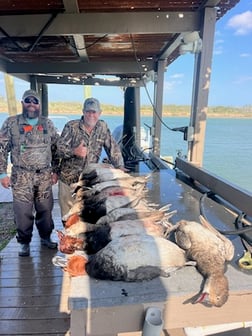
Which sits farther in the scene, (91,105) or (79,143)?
(79,143)

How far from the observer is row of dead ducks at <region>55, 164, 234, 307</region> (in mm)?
1167

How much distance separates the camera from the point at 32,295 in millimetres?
2414

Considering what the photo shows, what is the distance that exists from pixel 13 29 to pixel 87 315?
3.53 meters

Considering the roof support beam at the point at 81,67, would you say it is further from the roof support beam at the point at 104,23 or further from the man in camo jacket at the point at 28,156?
the man in camo jacket at the point at 28,156

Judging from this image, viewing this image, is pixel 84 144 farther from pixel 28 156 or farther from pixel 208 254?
pixel 208 254

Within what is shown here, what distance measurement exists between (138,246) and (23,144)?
1.96 metres

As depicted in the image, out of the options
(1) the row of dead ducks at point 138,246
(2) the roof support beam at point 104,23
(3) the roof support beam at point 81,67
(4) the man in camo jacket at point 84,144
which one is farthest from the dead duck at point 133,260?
(3) the roof support beam at point 81,67

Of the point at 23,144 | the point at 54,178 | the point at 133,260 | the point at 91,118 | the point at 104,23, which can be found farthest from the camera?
the point at 104,23

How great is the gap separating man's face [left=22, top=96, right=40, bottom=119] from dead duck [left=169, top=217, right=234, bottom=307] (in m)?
1.96

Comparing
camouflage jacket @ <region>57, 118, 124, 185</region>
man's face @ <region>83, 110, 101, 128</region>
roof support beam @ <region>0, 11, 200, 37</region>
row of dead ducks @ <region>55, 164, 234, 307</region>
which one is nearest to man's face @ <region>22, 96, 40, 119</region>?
camouflage jacket @ <region>57, 118, 124, 185</region>

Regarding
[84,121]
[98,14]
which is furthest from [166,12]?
[84,121]

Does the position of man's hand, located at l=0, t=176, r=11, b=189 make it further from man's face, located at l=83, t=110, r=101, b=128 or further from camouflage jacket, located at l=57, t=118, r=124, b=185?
man's face, located at l=83, t=110, r=101, b=128

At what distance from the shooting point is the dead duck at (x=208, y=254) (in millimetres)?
1104

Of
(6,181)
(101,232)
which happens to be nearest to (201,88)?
(6,181)
